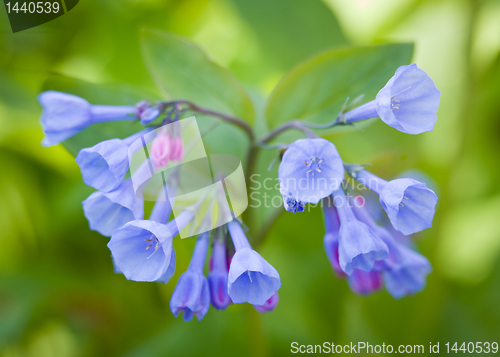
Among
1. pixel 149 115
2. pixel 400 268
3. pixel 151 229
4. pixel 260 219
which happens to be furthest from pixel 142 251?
pixel 400 268

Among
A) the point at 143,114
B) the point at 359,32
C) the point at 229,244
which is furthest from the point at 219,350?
the point at 359,32

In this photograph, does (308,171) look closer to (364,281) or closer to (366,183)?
(366,183)

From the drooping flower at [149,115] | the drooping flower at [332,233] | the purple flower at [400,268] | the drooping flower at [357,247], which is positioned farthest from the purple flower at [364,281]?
the drooping flower at [149,115]

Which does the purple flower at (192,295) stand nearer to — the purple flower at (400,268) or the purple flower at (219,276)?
the purple flower at (219,276)

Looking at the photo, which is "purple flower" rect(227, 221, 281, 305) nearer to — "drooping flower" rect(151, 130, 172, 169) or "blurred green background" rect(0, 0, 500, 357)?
"drooping flower" rect(151, 130, 172, 169)

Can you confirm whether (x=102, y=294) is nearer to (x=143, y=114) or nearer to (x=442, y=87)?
(x=143, y=114)

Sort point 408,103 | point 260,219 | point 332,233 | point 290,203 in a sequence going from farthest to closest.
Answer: point 260,219
point 332,233
point 408,103
point 290,203

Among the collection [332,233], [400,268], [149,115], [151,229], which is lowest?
[400,268]
